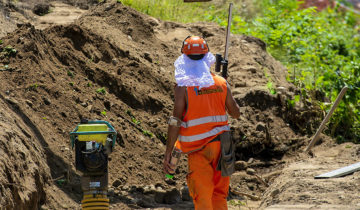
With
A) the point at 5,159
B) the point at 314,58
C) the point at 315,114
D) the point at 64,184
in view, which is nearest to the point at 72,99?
the point at 64,184

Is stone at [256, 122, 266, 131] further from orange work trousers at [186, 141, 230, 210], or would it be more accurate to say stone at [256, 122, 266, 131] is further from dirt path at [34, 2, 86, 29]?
orange work trousers at [186, 141, 230, 210]

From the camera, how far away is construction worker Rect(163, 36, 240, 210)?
5.35 m

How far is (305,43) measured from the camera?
12.9 metres

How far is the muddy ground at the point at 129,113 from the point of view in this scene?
640cm

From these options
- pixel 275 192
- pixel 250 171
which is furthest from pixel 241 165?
pixel 275 192

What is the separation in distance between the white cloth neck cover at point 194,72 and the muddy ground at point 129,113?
5.67 feet

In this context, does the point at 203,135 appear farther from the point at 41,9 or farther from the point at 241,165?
the point at 41,9

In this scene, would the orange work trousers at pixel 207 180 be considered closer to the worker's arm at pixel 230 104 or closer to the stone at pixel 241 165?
the worker's arm at pixel 230 104

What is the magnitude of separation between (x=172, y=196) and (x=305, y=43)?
22.3 feet

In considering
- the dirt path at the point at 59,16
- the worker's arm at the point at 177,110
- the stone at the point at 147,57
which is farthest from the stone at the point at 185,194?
the dirt path at the point at 59,16

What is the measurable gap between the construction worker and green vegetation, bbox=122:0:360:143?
4775 mm

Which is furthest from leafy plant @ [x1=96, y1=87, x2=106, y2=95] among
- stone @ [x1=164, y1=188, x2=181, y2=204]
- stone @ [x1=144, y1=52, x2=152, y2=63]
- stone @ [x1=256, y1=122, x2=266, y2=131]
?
stone @ [x1=256, y1=122, x2=266, y2=131]

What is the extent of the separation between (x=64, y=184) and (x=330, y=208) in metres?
2.89

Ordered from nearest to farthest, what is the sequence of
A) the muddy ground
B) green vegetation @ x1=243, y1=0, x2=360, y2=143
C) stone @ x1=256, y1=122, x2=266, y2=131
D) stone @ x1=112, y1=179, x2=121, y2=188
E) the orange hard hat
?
1. the orange hard hat
2. the muddy ground
3. stone @ x1=112, y1=179, x2=121, y2=188
4. stone @ x1=256, y1=122, x2=266, y2=131
5. green vegetation @ x1=243, y1=0, x2=360, y2=143
